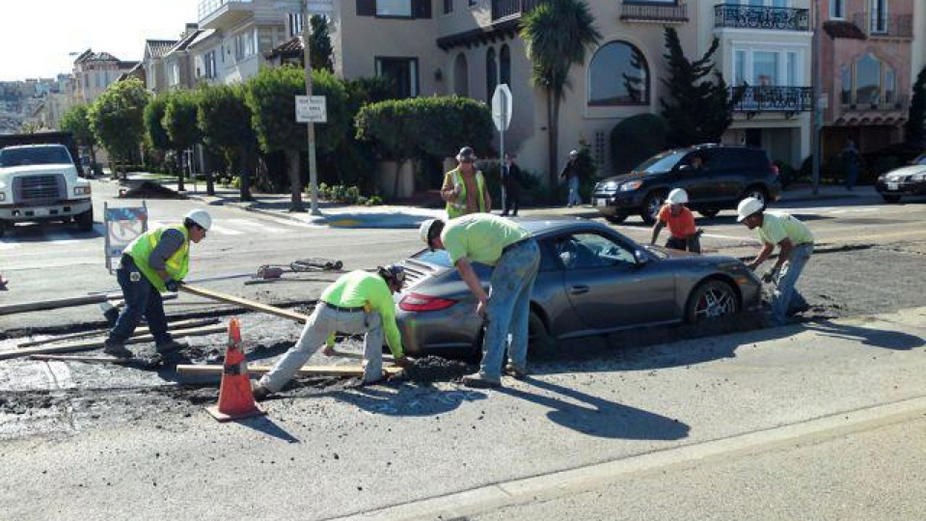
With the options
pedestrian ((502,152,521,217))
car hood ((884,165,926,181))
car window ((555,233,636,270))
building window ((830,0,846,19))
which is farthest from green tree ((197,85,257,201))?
car window ((555,233,636,270))

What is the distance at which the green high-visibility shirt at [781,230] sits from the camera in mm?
A: 8883

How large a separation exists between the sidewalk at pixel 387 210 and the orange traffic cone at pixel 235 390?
15.9 metres

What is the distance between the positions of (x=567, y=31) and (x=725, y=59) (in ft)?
25.0

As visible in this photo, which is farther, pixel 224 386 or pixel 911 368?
pixel 911 368

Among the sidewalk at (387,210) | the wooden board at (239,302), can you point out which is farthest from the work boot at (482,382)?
the sidewalk at (387,210)

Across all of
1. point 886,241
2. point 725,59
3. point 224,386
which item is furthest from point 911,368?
point 725,59

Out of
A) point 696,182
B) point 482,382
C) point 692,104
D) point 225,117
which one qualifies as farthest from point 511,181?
point 482,382

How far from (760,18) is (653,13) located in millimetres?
5052

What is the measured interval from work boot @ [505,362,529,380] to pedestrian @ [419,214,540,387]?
276 millimetres

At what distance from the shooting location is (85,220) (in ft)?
73.4

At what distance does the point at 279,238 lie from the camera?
19750 millimetres

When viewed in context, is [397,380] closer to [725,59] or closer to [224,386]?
[224,386]

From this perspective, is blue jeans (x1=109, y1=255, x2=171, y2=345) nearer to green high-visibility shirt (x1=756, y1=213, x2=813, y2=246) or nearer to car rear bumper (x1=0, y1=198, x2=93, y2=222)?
green high-visibility shirt (x1=756, y1=213, x2=813, y2=246)

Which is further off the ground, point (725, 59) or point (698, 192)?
point (725, 59)
